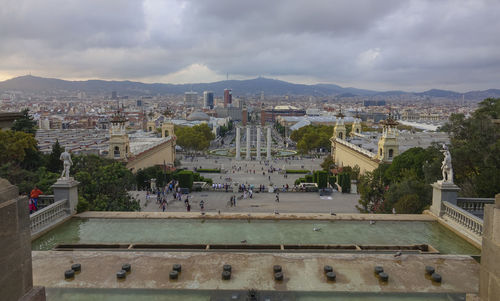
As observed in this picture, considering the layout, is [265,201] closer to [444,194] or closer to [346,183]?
[346,183]

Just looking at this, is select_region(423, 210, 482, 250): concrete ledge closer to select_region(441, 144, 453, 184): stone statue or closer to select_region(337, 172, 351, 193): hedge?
select_region(441, 144, 453, 184): stone statue

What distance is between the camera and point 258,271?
7289 millimetres

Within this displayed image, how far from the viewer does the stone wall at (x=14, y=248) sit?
12.9ft

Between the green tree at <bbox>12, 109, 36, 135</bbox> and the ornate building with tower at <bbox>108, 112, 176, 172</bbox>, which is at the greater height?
the green tree at <bbox>12, 109, 36, 135</bbox>

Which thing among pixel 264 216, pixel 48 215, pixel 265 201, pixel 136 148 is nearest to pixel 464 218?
pixel 264 216

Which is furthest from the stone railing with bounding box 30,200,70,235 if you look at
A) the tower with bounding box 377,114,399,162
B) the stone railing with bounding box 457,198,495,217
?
the tower with bounding box 377,114,399,162

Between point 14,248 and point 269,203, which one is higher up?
point 14,248

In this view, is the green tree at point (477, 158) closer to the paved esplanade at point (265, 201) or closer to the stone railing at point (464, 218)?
the stone railing at point (464, 218)

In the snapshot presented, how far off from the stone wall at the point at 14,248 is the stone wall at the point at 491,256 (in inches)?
210

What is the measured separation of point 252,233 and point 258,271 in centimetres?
396

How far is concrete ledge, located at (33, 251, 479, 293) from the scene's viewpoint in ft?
22.2

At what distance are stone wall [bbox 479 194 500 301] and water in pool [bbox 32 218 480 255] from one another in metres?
5.87

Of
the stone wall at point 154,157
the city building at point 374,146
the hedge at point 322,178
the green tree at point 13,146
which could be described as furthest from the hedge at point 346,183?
the green tree at point 13,146

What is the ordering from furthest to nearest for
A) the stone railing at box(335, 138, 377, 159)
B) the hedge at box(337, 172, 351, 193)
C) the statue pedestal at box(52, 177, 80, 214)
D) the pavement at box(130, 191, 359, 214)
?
the stone railing at box(335, 138, 377, 159) < the hedge at box(337, 172, 351, 193) < the pavement at box(130, 191, 359, 214) < the statue pedestal at box(52, 177, 80, 214)
